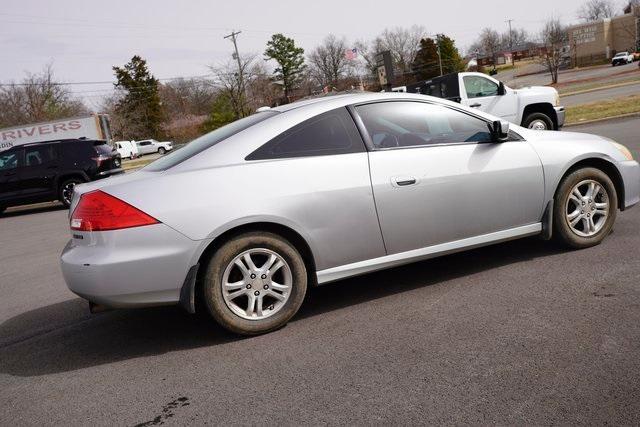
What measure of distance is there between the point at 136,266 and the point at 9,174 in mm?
13288

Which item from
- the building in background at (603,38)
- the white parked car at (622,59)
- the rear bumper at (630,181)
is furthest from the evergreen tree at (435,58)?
the rear bumper at (630,181)

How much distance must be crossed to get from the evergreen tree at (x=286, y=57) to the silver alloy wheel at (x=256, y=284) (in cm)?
9467

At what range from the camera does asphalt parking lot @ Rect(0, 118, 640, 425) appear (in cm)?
275

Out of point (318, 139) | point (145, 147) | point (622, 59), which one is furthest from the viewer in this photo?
point (622, 59)

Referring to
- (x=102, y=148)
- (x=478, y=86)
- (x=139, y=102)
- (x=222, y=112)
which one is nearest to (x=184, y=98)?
(x=139, y=102)

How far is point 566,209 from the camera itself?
476 centimetres

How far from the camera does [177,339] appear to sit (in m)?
3.97

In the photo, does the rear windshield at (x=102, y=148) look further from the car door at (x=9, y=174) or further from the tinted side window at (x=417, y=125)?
the tinted side window at (x=417, y=125)

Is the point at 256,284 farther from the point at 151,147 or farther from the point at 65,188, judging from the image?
the point at 151,147

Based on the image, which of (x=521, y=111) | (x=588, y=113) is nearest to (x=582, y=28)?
(x=588, y=113)

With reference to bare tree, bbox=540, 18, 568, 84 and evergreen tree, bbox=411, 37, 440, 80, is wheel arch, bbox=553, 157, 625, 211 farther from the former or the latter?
evergreen tree, bbox=411, 37, 440, 80

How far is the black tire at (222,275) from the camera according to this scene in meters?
3.66

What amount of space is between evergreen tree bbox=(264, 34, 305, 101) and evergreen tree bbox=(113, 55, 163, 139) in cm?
2250

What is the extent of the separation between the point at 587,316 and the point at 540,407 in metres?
1.15
